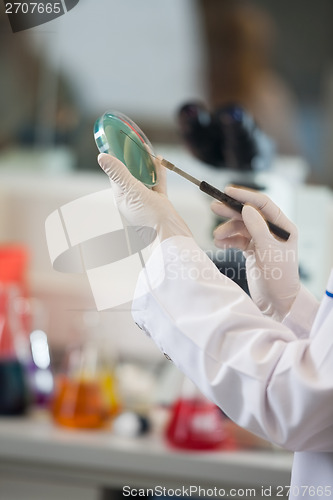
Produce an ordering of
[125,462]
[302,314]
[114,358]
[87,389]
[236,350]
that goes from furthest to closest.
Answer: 1. [114,358]
2. [87,389]
3. [125,462]
4. [302,314]
5. [236,350]

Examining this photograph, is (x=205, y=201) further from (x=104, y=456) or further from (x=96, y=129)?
(x=96, y=129)

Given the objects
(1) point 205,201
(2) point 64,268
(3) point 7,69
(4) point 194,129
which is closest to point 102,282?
(2) point 64,268

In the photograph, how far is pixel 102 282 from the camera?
71cm

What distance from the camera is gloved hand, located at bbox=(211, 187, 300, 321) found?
69cm

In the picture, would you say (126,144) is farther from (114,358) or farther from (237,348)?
(114,358)

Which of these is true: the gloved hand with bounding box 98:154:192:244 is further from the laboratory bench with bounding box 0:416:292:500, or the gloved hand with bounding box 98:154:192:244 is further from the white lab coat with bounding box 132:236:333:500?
the laboratory bench with bounding box 0:416:292:500

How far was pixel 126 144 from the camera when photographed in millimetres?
669

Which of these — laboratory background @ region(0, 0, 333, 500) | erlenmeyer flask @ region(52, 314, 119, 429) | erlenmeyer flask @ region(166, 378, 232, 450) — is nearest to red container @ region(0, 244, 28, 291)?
laboratory background @ region(0, 0, 333, 500)

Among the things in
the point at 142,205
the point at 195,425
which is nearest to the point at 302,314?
the point at 142,205

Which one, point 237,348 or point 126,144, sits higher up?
point 126,144

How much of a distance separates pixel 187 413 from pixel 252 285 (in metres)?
0.46

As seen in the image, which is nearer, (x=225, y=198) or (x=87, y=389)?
(x=225, y=198)

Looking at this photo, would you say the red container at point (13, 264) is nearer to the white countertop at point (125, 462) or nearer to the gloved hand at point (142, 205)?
the white countertop at point (125, 462)

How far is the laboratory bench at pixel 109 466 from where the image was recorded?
107 cm
